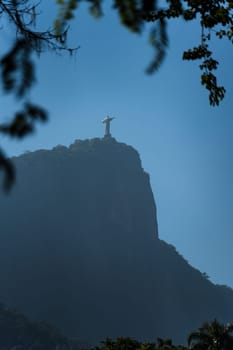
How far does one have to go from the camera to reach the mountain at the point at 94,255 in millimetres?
148875

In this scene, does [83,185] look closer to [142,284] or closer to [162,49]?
[142,284]

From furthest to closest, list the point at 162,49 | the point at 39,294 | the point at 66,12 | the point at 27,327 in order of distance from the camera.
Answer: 1. the point at 39,294
2. the point at 27,327
3. the point at 162,49
4. the point at 66,12

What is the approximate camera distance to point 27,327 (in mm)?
111000

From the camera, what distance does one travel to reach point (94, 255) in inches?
6663

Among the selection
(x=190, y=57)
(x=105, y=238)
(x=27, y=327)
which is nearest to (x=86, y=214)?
(x=105, y=238)

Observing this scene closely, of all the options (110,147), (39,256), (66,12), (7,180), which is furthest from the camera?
(110,147)

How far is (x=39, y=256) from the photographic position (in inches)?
6186

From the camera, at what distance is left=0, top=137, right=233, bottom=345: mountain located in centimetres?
14888

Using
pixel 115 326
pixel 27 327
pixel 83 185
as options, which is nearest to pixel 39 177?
pixel 83 185

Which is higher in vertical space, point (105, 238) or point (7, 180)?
point (105, 238)

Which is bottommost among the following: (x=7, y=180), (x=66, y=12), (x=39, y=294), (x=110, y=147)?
(x=7, y=180)

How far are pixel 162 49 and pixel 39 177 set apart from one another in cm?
17485

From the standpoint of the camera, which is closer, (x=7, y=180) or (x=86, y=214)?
(x=7, y=180)

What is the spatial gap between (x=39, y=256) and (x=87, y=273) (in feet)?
52.0
